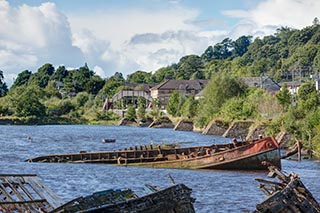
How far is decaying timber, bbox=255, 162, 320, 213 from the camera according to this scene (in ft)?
62.3

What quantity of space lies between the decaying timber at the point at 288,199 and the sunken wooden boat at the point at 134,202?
2.87m

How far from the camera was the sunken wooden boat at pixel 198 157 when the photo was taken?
152 feet

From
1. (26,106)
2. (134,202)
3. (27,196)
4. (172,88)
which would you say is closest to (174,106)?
A: (26,106)

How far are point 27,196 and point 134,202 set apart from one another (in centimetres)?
720

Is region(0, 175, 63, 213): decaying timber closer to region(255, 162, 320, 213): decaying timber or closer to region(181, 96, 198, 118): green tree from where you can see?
region(255, 162, 320, 213): decaying timber

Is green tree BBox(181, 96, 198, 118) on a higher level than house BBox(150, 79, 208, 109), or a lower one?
lower

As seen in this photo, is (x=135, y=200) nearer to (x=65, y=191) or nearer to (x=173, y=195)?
(x=173, y=195)

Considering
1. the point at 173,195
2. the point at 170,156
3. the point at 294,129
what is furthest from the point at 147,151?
the point at 173,195

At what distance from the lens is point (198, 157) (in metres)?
48.0

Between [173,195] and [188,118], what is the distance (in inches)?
4303

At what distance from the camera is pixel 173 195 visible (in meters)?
20.1

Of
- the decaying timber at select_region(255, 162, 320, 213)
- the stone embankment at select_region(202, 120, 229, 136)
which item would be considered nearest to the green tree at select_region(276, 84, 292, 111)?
the stone embankment at select_region(202, 120, 229, 136)

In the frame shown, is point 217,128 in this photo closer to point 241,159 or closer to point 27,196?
point 241,159

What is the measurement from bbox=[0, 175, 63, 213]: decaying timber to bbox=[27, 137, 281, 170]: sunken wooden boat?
23.5m
